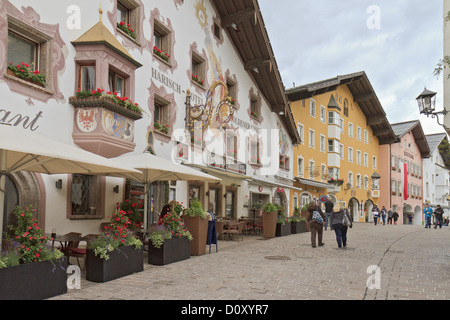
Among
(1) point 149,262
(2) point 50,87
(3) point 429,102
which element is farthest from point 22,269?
(3) point 429,102

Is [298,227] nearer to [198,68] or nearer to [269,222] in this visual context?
[269,222]

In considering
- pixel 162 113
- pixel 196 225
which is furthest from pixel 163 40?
pixel 196 225

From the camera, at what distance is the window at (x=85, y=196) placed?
37.0 feet

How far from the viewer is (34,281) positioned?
19.4 ft

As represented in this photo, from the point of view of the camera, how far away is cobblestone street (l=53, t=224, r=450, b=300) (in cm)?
665

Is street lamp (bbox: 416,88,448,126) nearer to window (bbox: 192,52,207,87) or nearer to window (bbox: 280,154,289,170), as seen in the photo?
window (bbox: 192,52,207,87)

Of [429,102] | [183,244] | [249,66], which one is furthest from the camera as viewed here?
[249,66]

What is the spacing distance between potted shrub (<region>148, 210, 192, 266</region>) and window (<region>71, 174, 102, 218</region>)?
2.78 metres

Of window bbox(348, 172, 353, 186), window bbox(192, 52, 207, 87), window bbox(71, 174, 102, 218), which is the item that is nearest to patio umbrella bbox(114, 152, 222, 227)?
window bbox(71, 174, 102, 218)

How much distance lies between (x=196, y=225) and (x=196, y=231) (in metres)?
0.16
